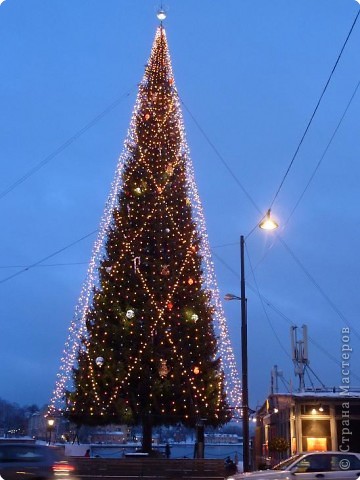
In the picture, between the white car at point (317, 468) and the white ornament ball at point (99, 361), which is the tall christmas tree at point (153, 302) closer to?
the white ornament ball at point (99, 361)

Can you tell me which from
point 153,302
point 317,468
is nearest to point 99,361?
point 153,302

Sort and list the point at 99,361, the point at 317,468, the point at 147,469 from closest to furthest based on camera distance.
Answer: the point at 317,468 → the point at 147,469 → the point at 99,361

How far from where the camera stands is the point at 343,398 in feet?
82.3

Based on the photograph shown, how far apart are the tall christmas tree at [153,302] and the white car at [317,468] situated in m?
9.84

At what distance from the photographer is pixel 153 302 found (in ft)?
89.5

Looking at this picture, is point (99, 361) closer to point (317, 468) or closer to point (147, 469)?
point (147, 469)

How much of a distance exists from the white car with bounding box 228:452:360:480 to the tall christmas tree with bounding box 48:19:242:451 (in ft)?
32.3

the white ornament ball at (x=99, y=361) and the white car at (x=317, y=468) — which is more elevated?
the white ornament ball at (x=99, y=361)

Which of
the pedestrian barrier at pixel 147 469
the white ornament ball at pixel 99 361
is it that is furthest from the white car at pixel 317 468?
the white ornament ball at pixel 99 361

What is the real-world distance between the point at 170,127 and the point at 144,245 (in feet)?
17.1

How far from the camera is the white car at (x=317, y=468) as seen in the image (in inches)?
634

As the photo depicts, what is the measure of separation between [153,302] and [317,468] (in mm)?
11956

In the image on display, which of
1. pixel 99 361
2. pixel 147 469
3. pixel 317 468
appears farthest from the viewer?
pixel 99 361

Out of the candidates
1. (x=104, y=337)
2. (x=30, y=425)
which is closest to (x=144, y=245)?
(x=104, y=337)
